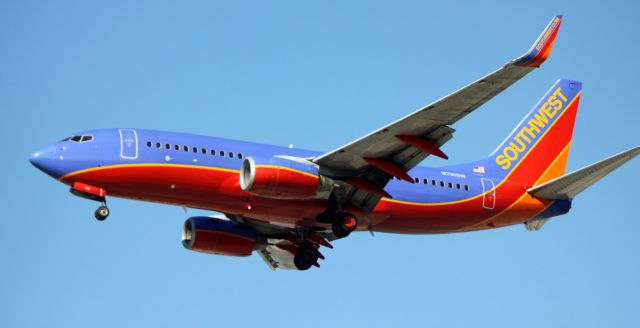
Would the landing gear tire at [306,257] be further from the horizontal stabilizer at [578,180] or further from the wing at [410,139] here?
the horizontal stabilizer at [578,180]

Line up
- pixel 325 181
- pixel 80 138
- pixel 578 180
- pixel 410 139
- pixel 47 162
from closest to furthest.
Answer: pixel 410 139
pixel 47 162
pixel 80 138
pixel 325 181
pixel 578 180

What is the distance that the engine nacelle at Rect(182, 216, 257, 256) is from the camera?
48.5 meters

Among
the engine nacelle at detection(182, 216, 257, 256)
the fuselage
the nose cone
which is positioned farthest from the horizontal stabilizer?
the nose cone

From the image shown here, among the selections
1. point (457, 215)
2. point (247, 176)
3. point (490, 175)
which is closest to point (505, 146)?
point (490, 175)

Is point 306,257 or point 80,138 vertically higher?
point 80,138

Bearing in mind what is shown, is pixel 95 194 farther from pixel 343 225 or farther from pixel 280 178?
pixel 343 225

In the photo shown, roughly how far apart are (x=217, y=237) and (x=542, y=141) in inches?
604

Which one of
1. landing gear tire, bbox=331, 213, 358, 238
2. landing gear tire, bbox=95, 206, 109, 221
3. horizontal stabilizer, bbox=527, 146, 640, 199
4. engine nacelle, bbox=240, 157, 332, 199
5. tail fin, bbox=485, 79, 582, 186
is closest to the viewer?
engine nacelle, bbox=240, 157, 332, 199

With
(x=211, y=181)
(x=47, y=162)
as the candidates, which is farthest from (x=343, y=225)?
(x=47, y=162)

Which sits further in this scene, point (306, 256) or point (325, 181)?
point (306, 256)

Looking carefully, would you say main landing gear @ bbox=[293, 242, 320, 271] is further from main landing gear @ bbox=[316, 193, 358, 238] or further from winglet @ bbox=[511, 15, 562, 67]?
winglet @ bbox=[511, 15, 562, 67]

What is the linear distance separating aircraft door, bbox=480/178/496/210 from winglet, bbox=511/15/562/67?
12674mm

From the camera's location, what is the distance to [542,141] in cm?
5112

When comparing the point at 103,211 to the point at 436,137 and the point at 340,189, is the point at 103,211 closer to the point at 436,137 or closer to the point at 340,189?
the point at 340,189
